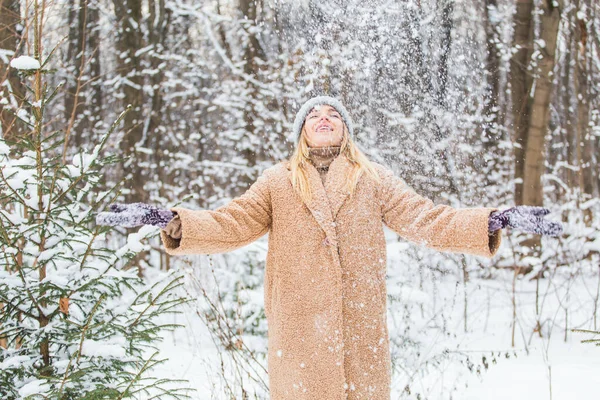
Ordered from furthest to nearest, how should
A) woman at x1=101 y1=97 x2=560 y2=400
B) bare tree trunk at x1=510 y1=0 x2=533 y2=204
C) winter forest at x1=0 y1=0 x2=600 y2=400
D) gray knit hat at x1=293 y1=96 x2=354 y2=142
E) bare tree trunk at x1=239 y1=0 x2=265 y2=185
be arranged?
bare tree trunk at x1=239 y1=0 x2=265 y2=185 → bare tree trunk at x1=510 y1=0 x2=533 y2=204 → gray knit hat at x1=293 y1=96 x2=354 y2=142 → winter forest at x1=0 y1=0 x2=600 y2=400 → woman at x1=101 y1=97 x2=560 y2=400

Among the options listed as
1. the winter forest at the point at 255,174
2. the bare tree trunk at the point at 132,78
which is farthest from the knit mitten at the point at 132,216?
the bare tree trunk at the point at 132,78

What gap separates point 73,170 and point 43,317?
65cm

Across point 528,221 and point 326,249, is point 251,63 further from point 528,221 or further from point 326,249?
point 528,221

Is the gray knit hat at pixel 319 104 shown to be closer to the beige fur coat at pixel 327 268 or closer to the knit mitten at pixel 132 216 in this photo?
the beige fur coat at pixel 327 268

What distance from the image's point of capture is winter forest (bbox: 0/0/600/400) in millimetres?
2379

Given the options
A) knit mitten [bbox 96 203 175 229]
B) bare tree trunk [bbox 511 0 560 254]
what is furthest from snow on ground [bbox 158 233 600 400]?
bare tree trunk [bbox 511 0 560 254]

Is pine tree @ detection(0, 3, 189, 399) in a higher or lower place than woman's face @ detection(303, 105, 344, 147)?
lower

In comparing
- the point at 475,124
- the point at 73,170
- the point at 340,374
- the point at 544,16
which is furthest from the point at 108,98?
the point at 340,374

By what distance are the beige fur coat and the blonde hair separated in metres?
0.03

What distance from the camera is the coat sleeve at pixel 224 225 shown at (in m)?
2.02

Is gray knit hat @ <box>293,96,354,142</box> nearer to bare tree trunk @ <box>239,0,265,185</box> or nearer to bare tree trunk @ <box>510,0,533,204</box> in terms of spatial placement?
bare tree trunk @ <box>510,0,533,204</box>

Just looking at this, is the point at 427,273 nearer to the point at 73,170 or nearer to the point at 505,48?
the point at 505,48

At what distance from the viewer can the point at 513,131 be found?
8406 millimetres

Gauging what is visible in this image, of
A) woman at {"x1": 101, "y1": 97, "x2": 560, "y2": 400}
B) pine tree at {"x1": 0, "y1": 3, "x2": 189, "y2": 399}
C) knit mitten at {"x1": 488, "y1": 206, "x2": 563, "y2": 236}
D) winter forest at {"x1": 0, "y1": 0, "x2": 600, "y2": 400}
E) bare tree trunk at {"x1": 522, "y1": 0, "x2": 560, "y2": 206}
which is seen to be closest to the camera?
knit mitten at {"x1": 488, "y1": 206, "x2": 563, "y2": 236}
